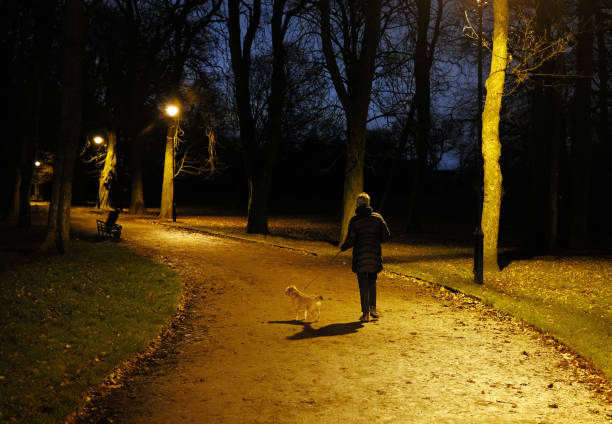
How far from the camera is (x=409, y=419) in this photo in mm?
4746

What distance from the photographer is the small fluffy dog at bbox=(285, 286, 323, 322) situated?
321 inches

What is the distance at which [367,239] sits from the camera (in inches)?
323

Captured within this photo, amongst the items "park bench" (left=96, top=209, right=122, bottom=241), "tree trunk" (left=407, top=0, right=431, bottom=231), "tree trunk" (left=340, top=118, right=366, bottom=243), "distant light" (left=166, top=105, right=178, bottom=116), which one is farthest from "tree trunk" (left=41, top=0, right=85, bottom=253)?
"tree trunk" (left=407, top=0, right=431, bottom=231)

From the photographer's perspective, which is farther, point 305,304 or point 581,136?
point 581,136

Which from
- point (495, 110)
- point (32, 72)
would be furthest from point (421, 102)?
point (32, 72)

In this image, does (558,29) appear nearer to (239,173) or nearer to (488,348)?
(488,348)

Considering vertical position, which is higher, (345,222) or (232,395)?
(345,222)

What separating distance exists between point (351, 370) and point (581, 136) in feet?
59.1

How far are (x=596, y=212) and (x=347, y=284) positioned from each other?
30.5 meters

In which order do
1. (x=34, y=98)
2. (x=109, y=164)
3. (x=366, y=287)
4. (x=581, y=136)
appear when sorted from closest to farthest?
(x=366, y=287) → (x=581, y=136) → (x=34, y=98) → (x=109, y=164)

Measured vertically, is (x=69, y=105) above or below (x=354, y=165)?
above

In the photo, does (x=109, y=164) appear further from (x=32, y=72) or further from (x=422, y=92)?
(x=422, y=92)

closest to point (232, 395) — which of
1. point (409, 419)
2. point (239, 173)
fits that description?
point (409, 419)

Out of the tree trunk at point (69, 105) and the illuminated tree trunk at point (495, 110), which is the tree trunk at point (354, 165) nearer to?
the illuminated tree trunk at point (495, 110)
